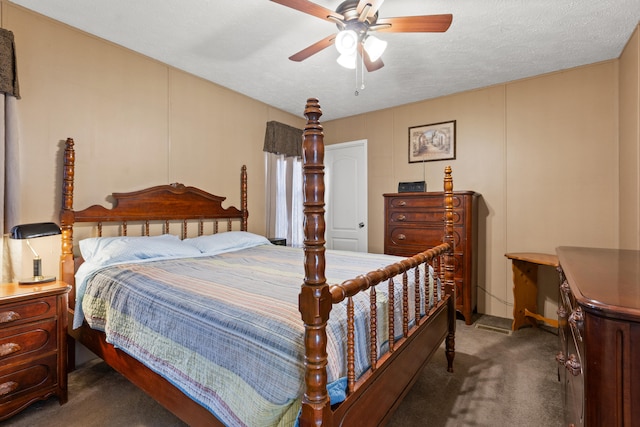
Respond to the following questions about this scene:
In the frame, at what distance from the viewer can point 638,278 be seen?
3.45ft

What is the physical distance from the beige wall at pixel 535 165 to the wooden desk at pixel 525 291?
0.49ft

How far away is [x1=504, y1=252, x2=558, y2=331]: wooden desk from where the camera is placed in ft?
10.1

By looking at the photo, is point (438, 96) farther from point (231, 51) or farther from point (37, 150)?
point (37, 150)

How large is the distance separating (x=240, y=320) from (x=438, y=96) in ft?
12.0

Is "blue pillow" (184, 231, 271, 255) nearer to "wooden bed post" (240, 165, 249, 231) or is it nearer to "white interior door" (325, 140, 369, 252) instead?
"wooden bed post" (240, 165, 249, 231)

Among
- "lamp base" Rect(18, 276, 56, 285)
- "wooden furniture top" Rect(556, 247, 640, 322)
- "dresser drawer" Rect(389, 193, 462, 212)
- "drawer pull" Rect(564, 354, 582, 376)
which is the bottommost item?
"drawer pull" Rect(564, 354, 582, 376)

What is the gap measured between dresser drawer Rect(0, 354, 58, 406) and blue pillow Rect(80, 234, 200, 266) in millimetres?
648

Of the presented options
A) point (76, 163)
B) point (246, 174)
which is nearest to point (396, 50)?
point (246, 174)

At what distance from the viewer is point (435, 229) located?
3369mm

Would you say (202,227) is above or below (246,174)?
below

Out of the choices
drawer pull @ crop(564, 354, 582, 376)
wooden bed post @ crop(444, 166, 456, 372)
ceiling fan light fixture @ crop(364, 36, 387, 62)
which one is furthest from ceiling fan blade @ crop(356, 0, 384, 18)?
drawer pull @ crop(564, 354, 582, 376)

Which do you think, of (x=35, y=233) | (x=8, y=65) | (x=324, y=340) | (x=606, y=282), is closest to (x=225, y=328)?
(x=324, y=340)

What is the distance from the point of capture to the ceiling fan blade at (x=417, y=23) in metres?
1.73

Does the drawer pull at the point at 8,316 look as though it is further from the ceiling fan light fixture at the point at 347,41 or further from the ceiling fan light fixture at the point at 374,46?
the ceiling fan light fixture at the point at 374,46
